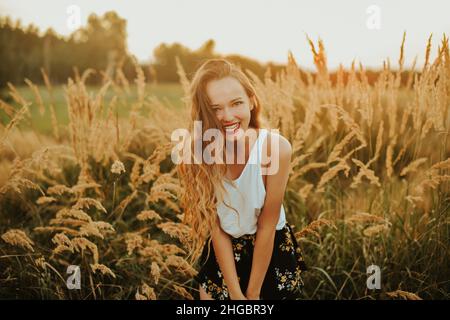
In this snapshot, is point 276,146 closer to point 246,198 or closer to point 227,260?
point 246,198

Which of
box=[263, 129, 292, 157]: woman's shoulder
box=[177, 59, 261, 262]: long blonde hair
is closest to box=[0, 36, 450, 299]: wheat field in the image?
box=[177, 59, 261, 262]: long blonde hair

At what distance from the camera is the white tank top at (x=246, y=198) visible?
5.18 feet

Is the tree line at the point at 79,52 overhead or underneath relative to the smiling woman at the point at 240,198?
overhead

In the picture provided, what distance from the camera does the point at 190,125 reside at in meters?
1.69

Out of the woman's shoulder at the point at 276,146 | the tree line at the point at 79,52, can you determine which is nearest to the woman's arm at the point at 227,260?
the woman's shoulder at the point at 276,146

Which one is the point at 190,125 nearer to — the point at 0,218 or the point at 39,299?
the point at 39,299

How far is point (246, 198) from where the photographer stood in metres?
1.60

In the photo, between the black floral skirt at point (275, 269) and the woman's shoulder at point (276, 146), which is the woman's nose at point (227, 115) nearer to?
the woman's shoulder at point (276, 146)

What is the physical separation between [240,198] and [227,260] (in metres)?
0.22

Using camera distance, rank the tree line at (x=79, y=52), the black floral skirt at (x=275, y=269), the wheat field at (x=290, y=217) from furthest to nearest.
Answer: the tree line at (x=79, y=52)
the wheat field at (x=290, y=217)
the black floral skirt at (x=275, y=269)

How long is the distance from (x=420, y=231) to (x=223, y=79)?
1.22 metres

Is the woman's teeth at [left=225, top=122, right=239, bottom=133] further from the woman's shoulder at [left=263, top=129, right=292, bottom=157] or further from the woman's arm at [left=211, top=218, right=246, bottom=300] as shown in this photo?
the woman's arm at [left=211, top=218, right=246, bottom=300]

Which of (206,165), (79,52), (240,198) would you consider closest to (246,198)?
(240,198)

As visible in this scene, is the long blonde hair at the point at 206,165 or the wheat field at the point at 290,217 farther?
the wheat field at the point at 290,217
